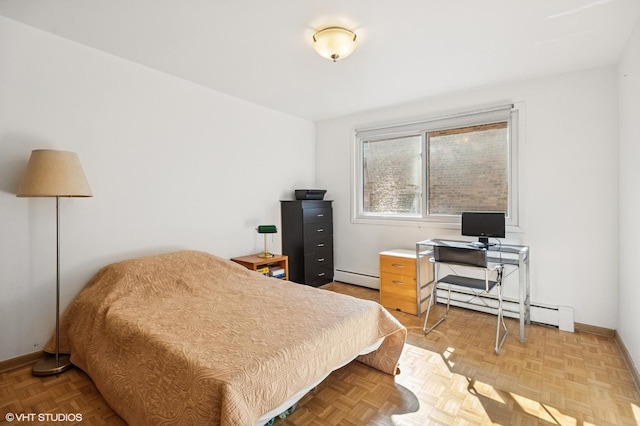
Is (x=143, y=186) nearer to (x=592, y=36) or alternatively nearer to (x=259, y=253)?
(x=259, y=253)

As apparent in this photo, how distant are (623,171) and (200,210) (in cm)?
391

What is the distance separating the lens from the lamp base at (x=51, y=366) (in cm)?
222

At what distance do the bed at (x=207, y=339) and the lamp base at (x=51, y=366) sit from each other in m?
0.08

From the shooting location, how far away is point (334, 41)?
224 centimetres

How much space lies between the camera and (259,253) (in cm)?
405

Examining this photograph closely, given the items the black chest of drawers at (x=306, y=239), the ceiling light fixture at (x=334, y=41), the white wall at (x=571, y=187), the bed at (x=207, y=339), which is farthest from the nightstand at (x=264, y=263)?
the white wall at (x=571, y=187)

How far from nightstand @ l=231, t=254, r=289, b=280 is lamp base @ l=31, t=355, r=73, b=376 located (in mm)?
1696

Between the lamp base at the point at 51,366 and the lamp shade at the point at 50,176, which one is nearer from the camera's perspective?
the lamp shade at the point at 50,176

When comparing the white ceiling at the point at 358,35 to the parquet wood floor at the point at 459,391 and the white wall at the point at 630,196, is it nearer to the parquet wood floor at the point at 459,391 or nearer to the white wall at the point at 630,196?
the white wall at the point at 630,196

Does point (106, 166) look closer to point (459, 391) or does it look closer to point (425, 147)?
point (459, 391)

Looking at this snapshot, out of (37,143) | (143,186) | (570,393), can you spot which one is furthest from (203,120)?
(570,393)

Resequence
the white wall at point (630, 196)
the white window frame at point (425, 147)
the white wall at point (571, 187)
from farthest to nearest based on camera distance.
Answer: the white window frame at point (425, 147) → the white wall at point (571, 187) → the white wall at point (630, 196)

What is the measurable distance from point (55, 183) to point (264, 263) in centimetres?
208
